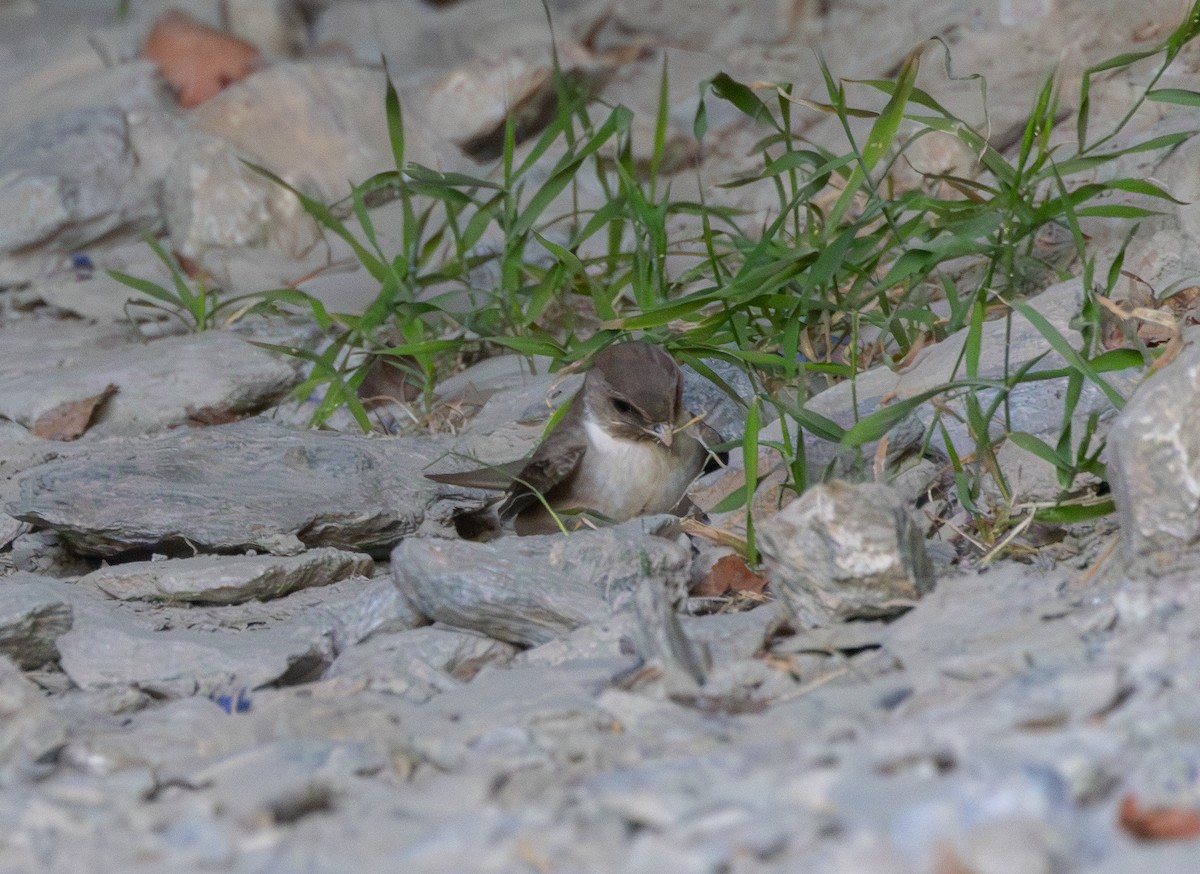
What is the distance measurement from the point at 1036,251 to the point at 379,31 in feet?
15.7

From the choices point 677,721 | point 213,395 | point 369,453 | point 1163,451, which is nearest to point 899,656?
point 677,721

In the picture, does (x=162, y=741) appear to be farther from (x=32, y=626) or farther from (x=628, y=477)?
(x=628, y=477)

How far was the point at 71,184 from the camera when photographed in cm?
657

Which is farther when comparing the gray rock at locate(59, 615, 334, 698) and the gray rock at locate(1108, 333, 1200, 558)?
the gray rock at locate(59, 615, 334, 698)

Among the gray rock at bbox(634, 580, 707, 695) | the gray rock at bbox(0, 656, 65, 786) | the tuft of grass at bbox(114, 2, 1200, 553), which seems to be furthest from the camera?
the tuft of grass at bbox(114, 2, 1200, 553)

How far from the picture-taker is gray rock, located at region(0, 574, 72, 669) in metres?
2.88

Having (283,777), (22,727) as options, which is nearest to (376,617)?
(22,727)

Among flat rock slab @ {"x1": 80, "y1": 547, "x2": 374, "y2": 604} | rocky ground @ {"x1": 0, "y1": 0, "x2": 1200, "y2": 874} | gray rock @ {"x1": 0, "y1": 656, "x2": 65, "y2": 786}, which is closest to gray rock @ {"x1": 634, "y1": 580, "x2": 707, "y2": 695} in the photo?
rocky ground @ {"x1": 0, "y1": 0, "x2": 1200, "y2": 874}

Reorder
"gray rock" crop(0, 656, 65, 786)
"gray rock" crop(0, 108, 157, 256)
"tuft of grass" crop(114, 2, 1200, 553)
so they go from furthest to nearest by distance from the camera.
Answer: "gray rock" crop(0, 108, 157, 256) < "tuft of grass" crop(114, 2, 1200, 553) < "gray rock" crop(0, 656, 65, 786)

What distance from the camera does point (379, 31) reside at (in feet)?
26.2

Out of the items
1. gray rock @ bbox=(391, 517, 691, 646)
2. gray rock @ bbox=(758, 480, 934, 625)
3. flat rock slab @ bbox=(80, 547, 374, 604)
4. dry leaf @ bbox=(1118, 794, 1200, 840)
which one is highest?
dry leaf @ bbox=(1118, 794, 1200, 840)

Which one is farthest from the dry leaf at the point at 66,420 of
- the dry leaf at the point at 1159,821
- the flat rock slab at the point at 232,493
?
the dry leaf at the point at 1159,821

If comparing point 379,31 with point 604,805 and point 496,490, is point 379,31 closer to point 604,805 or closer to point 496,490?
point 496,490

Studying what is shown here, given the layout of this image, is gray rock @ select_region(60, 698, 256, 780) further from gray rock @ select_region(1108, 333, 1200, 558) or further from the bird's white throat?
the bird's white throat
